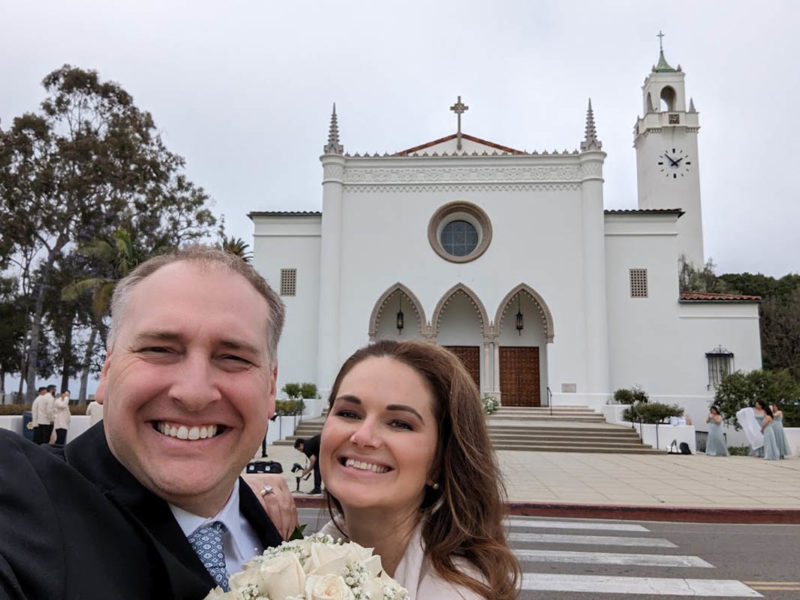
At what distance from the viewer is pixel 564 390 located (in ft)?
80.7

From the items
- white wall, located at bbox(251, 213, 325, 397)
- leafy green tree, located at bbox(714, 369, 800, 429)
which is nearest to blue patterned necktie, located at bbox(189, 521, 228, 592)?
leafy green tree, located at bbox(714, 369, 800, 429)

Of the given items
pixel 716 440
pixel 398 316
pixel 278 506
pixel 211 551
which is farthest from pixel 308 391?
pixel 211 551

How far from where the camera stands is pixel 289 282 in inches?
1056

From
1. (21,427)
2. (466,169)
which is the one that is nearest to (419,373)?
(21,427)

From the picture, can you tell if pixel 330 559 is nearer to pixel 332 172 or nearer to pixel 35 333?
pixel 332 172

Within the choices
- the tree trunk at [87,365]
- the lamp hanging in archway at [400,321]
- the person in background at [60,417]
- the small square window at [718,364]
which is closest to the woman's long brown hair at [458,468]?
the person in background at [60,417]

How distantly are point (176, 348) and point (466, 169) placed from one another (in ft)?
84.3

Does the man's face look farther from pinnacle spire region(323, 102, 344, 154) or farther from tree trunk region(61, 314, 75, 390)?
tree trunk region(61, 314, 75, 390)

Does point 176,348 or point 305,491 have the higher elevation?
point 176,348

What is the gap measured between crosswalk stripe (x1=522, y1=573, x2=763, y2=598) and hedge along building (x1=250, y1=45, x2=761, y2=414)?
18464 millimetres

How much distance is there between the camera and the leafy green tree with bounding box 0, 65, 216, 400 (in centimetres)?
3173

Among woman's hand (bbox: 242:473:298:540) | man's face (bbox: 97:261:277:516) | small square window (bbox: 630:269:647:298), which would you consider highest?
small square window (bbox: 630:269:647:298)

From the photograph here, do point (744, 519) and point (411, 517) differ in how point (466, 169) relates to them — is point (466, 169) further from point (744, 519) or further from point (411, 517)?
point (411, 517)

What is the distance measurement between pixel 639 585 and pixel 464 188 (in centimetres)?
2173
